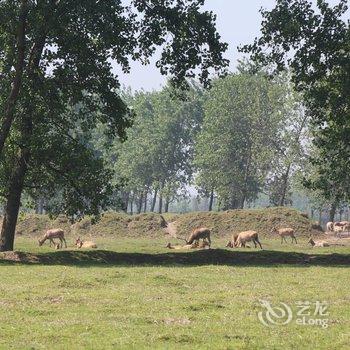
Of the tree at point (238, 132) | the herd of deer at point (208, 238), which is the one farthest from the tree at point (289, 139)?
the herd of deer at point (208, 238)

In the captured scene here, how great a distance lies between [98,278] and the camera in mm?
19734

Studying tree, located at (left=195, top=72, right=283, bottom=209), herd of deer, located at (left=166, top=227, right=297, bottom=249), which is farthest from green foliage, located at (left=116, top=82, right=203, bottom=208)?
herd of deer, located at (left=166, top=227, right=297, bottom=249)

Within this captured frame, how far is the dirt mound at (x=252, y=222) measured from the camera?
58438 millimetres

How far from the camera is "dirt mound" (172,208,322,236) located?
2301 inches

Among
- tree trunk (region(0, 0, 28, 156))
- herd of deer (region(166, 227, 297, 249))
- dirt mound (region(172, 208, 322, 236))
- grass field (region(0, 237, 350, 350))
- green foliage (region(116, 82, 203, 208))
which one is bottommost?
grass field (region(0, 237, 350, 350))

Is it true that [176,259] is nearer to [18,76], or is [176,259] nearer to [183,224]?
[18,76]

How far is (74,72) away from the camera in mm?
29250

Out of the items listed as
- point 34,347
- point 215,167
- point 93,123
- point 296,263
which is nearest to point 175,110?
point 215,167

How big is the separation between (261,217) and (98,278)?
4290cm

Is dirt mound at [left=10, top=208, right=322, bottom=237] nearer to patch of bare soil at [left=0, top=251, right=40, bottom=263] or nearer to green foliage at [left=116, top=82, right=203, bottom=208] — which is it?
patch of bare soil at [left=0, top=251, right=40, bottom=263]

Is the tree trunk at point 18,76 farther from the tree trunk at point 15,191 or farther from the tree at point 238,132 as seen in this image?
the tree at point 238,132

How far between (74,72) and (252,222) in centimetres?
3586

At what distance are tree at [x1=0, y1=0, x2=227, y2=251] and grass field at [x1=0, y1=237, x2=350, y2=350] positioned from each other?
486 centimetres

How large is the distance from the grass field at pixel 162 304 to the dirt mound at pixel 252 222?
3188 cm
